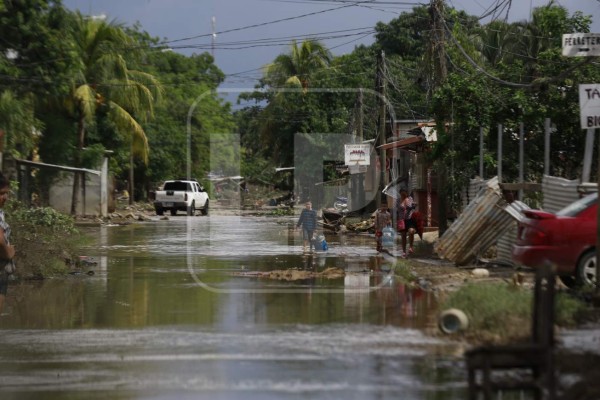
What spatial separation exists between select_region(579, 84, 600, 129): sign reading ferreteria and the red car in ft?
5.45

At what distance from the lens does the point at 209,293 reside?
15305 millimetres

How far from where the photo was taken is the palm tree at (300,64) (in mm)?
60562

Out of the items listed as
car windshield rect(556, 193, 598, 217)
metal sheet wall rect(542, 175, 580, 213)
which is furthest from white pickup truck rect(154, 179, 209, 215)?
car windshield rect(556, 193, 598, 217)

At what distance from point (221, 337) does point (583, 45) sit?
684 cm

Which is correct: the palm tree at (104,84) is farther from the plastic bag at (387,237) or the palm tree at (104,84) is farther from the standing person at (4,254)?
the standing person at (4,254)

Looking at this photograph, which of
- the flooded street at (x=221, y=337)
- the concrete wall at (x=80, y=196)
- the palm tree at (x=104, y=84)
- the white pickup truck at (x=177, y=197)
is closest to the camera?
the flooded street at (x=221, y=337)

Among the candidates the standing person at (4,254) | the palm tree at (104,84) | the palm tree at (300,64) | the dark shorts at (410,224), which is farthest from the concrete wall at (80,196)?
the standing person at (4,254)

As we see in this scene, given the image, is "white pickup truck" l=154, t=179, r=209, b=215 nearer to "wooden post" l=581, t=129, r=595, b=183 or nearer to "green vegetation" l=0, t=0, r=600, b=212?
"green vegetation" l=0, t=0, r=600, b=212

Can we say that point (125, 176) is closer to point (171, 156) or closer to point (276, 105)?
point (171, 156)

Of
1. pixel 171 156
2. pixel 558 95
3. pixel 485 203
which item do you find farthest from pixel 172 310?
pixel 171 156

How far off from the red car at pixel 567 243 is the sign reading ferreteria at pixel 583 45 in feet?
7.81

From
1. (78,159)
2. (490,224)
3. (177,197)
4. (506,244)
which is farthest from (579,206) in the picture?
(177,197)

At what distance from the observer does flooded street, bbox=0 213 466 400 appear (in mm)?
7965

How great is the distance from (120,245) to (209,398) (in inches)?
812
